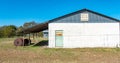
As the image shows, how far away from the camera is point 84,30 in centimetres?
1994

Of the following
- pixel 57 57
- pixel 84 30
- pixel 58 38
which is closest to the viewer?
pixel 57 57

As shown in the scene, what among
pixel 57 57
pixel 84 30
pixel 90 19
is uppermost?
pixel 90 19

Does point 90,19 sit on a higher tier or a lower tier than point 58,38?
higher

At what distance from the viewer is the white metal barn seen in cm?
1986

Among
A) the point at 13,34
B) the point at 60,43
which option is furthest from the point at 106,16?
the point at 13,34

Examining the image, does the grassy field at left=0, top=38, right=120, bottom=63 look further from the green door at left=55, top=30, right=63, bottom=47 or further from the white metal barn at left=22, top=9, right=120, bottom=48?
the white metal barn at left=22, top=9, right=120, bottom=48

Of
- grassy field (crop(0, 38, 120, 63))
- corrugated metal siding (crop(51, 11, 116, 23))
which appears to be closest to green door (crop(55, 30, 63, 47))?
corrugated metal siding (crop(51, 11, 116, 23))

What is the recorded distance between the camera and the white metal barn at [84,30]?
1986cm

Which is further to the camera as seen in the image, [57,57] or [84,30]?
[84,30]

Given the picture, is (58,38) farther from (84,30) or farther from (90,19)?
(90,19)

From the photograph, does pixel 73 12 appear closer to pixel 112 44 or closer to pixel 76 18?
pixel 76 18

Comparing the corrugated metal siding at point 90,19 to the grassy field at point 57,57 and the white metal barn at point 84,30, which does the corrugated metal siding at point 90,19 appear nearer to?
the white metal barn at point 84,30

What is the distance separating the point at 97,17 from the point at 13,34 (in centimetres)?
4987

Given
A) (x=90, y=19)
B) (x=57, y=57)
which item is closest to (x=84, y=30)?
(x=90, y=19)
